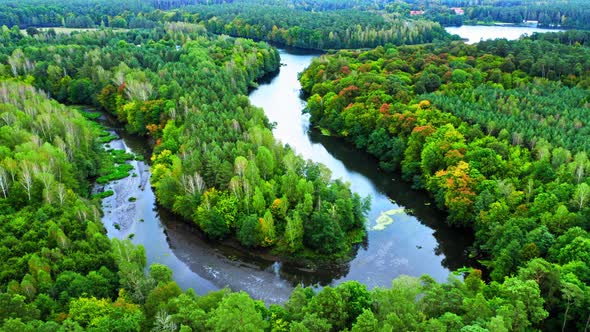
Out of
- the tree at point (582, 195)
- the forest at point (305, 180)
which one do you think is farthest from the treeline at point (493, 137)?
the forest at point (305, 180)

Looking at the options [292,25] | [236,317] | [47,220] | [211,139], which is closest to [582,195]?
[236,317]

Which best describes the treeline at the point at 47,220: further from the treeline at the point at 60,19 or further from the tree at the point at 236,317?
the treeline at the point at 60,19

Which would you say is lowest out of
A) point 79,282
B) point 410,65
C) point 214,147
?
point 79,282

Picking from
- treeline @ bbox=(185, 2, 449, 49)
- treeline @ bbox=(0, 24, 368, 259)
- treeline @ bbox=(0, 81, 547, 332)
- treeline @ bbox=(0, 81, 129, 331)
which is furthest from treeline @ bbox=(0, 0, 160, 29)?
treeline @ bbox=(0, 81, 547, 332)

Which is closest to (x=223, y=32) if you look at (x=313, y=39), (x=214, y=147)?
(x=313, y=39)

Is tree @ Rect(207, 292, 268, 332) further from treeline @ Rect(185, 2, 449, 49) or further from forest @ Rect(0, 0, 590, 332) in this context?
treeline @ Rect(185, 2, 449, 49)

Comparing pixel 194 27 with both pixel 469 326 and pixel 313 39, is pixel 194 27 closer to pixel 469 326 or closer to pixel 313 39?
pixel 313 39

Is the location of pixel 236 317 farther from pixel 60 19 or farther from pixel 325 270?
pixel 60 19
